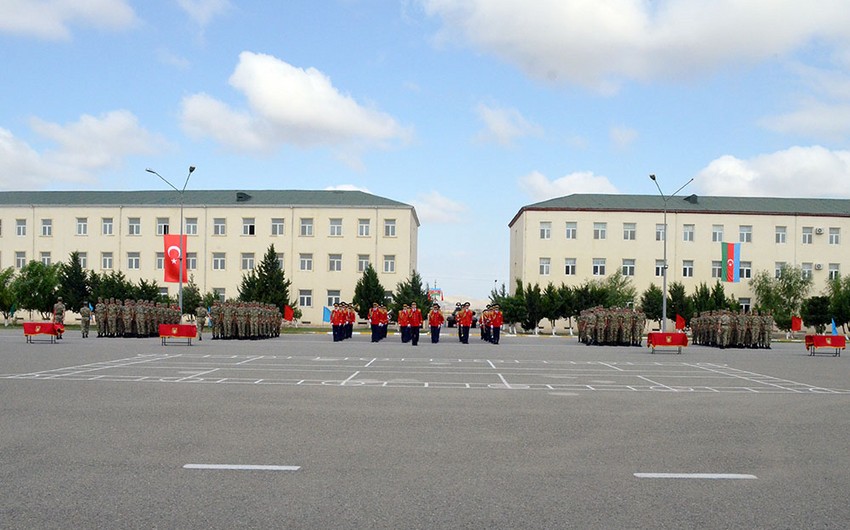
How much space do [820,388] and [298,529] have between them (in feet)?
49.4

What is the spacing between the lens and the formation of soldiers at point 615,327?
40062mm

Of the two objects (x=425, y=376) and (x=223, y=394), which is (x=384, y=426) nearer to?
(x=223, y=394)

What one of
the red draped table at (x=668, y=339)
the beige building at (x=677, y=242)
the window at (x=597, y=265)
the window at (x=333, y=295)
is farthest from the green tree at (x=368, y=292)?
the red draped table at (x=668, y=339)

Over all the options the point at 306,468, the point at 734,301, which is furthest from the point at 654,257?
the point at 306,468

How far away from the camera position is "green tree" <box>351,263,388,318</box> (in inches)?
2803

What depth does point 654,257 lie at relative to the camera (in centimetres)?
7781

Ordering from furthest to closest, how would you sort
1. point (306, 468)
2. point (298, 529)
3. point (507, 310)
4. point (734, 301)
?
point (734, 301) → point (507, 310) → point (306, 468) → point (298, 529)

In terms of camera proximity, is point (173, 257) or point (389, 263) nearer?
point (173, 257)

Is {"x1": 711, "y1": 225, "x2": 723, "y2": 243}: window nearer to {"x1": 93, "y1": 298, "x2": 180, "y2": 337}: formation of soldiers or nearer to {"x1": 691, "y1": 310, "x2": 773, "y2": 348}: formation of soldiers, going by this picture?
{"x1": 691, "y1": 310, "x2": 773, "y2": 348}: formation of soldiers

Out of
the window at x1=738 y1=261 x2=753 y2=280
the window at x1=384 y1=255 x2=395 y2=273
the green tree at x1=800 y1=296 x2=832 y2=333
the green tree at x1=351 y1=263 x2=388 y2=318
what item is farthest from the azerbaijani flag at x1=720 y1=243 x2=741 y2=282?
the window at x1=384 y1=255 x2=395 y2=273

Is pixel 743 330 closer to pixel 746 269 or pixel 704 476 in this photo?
pixel 704 476

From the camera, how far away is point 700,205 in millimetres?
79312

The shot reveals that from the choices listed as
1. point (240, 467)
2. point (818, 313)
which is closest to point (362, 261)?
point (818, 313)

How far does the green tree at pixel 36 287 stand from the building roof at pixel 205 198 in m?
12.2
